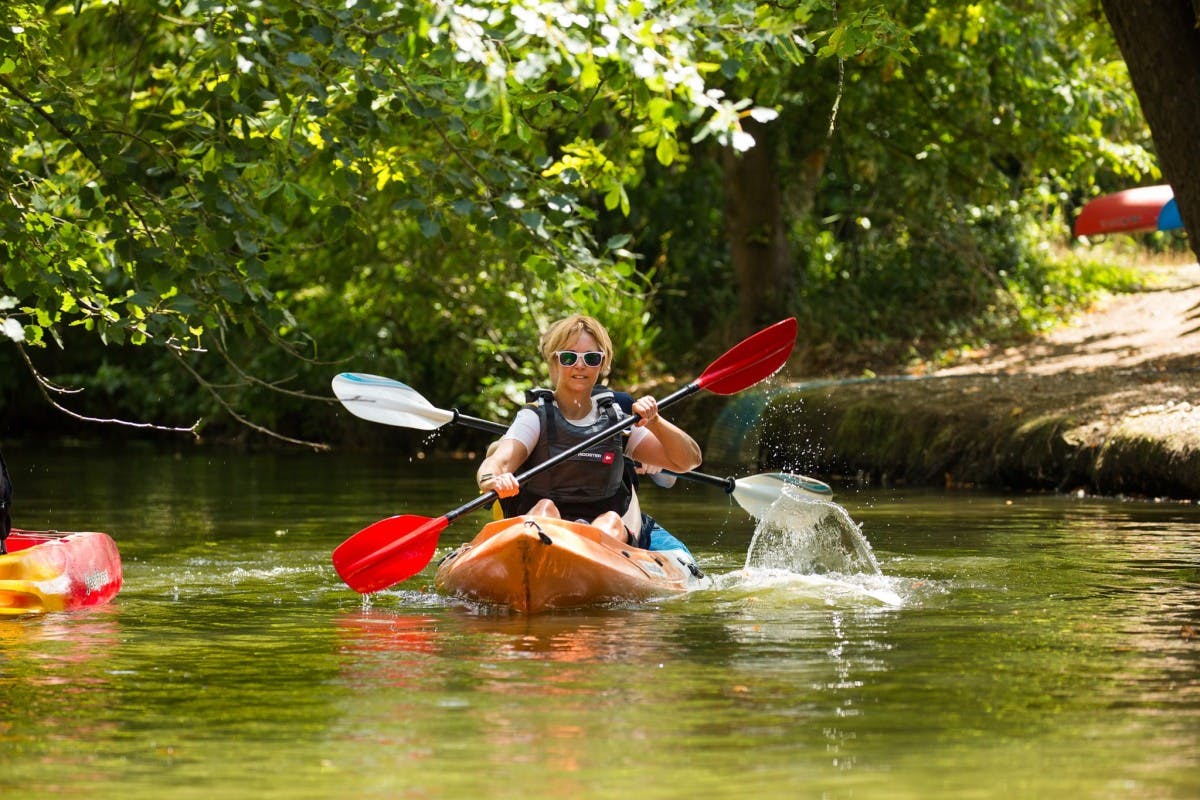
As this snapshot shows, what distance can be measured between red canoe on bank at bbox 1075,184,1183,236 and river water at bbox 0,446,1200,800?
28.7ft

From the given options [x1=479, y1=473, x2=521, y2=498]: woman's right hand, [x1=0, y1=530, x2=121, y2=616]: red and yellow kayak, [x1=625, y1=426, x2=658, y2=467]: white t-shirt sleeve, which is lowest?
[x1=0, y1=530, x2=121, y2=616]: red and yellow kayak

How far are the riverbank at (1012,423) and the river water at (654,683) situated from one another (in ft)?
9.14

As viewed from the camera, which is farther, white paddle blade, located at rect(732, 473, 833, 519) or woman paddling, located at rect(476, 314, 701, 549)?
white paddle blade, located at rect(732, 473, 833, 519)

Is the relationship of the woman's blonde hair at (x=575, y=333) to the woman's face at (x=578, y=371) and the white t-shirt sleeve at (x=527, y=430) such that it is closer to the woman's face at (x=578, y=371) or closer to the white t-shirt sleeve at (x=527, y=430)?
the woman's face at (x=578, y=371)

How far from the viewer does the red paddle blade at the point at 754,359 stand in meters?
8.67

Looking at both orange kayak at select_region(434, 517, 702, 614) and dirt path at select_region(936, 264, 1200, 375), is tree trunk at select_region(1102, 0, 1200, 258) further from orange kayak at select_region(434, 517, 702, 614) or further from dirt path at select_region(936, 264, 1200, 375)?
dirt path at select_region(936, 264, 1200, 375)

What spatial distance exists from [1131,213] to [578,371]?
11.9 metres

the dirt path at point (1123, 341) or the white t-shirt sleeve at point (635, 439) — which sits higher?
the dirt path at point (1123, 341)

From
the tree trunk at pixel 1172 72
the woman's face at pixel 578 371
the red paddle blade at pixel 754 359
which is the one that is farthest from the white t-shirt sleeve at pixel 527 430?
the tree trunk at pixel 1172 72

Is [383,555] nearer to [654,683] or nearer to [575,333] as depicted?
[575,333]

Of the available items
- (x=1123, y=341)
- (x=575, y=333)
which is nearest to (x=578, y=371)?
(x=575, y=333)

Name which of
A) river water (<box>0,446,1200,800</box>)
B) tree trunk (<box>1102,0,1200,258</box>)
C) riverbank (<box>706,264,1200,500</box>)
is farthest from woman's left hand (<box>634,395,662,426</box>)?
riverbank (<box>706,264,1200,500</box>)

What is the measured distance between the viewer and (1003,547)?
938 cm

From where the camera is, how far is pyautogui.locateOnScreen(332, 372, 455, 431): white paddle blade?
888 cm
